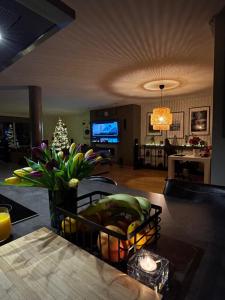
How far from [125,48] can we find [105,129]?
16.0 feet

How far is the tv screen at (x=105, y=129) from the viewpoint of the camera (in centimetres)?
670

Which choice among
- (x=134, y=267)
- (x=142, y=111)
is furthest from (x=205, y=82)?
(x=134, y=267)

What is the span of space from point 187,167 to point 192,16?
3.36 m

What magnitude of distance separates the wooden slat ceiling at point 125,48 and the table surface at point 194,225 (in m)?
1.54

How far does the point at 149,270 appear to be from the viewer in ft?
1.58

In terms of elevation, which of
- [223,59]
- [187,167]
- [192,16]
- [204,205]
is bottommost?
[187,167]

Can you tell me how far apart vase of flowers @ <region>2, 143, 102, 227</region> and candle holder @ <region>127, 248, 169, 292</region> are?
0.33 meters

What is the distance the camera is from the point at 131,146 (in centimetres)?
636

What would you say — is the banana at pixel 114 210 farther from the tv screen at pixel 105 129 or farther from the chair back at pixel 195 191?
the tv screen at pixel 105 129

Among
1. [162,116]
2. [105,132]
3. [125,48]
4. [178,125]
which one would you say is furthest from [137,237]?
[105,132]

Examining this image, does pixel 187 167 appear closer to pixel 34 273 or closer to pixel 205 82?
pixel 205 82

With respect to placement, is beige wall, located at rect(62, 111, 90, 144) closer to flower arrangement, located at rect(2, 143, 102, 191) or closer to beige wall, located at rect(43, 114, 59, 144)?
beige wall, located at rect(43, 114, 59, 144)

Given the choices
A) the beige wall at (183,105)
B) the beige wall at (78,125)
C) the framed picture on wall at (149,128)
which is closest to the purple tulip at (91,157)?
the beige wall at (183,105)

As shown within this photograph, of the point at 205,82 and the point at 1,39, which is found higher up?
the point at 205,82
